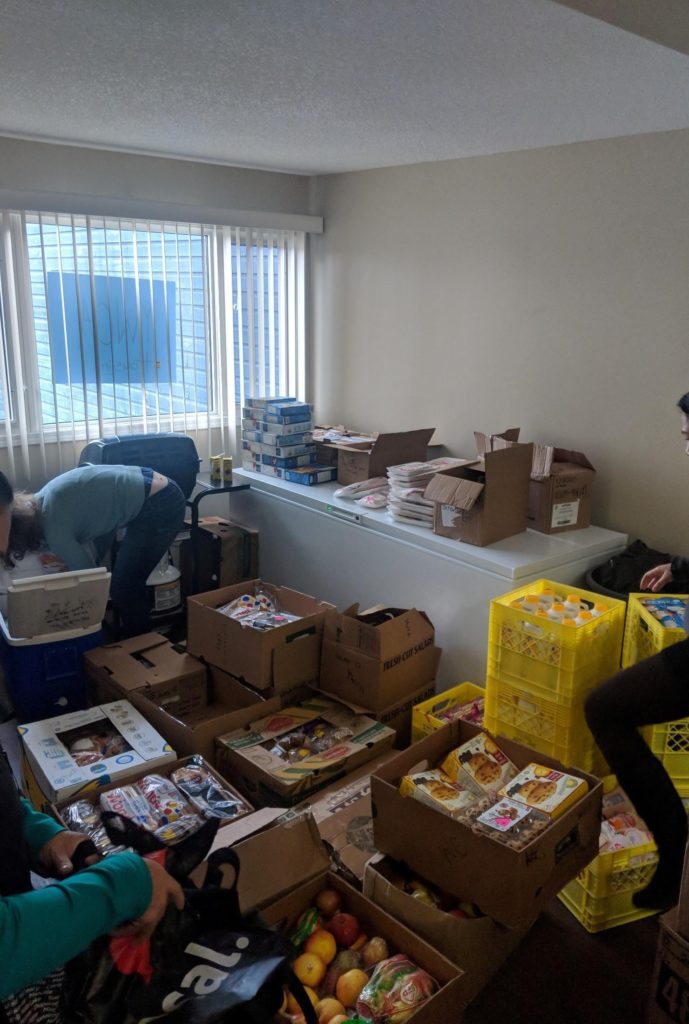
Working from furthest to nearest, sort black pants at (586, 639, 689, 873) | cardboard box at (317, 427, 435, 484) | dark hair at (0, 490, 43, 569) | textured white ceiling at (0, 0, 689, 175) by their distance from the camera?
cardboard box at (317, 427, 435, 484) → dark hair at (0, 490, 43, 569) → black pants at (586, 639, 689, 873) → textured white ceiling at (0, 0, 689, 175)

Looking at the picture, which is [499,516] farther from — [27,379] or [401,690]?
[27,379]

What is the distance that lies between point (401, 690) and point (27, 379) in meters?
2.36

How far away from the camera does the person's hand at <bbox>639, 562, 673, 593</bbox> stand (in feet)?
7.36

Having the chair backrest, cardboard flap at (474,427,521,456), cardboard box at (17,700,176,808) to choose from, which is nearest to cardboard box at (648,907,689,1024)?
cardboard box at (17,700,176,808)

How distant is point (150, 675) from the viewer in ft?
8.55

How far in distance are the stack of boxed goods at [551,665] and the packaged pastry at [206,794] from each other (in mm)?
894

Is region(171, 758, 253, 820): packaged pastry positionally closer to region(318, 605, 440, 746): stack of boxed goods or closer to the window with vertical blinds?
region(318, 605, 440, 746): stack of boxed goods

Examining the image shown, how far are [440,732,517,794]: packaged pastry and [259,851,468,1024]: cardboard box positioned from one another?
0.39 m

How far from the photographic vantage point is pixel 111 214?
3.61 meters

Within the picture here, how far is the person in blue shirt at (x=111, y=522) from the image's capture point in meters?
2.88

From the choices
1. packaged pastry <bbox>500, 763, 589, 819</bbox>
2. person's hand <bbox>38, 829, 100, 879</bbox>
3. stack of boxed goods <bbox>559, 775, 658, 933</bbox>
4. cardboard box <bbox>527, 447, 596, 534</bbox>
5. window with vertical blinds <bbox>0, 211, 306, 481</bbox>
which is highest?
window with vertical blinds <bbox>0, 211, 306, 481</bbox>

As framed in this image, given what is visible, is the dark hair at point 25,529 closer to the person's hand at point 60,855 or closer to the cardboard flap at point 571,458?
the person's hand at point 60,855

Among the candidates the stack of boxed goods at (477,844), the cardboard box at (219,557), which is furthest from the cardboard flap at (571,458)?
the cardboard box at (219,557)

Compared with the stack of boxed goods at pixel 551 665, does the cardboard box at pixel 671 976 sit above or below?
below
